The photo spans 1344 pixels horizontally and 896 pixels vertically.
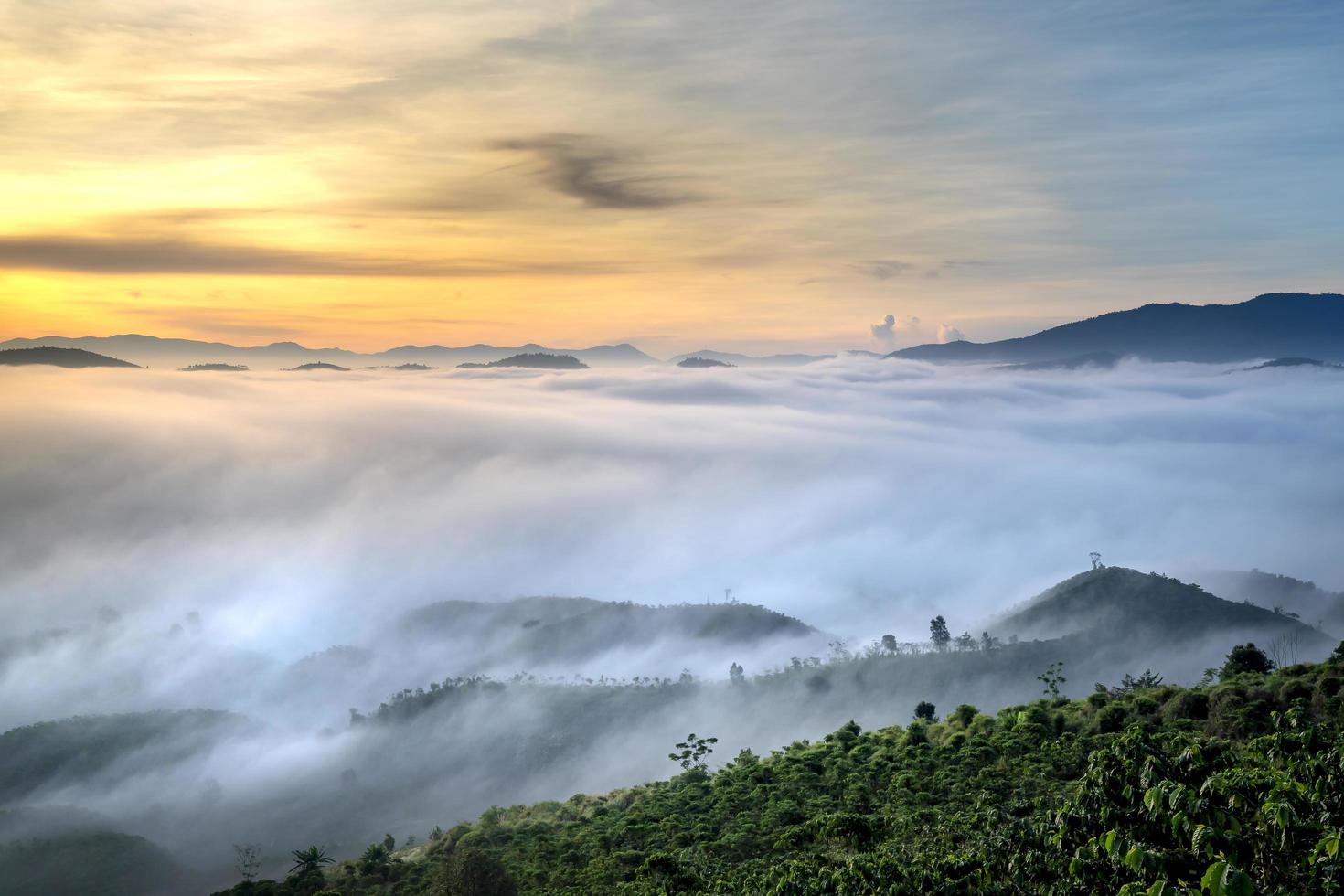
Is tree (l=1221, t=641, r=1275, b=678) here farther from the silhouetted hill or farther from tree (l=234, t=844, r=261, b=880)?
the silhouetted hill

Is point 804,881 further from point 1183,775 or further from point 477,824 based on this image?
point 477,824

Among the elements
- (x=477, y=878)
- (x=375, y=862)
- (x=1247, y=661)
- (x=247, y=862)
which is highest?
(x=1247, y=661)

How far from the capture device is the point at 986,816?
Result: 1503 inches

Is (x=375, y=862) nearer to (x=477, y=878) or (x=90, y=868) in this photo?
(x=477, y=878)

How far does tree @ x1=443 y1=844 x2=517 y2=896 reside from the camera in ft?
213

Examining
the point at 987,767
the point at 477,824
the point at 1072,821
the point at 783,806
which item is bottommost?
the point at 477,824

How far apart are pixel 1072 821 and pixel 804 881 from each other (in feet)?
55.4

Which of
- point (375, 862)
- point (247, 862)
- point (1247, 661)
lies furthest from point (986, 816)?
point (247, 862)

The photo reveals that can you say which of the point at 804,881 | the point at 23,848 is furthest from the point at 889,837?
the point at 23,848

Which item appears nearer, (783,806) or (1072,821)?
(1072,821)

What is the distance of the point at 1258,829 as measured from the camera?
59.3 feet

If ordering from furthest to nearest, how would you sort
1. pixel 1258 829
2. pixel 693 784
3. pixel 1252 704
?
pixel 693 784 → pixel 1252 704 → pixel 1258 829

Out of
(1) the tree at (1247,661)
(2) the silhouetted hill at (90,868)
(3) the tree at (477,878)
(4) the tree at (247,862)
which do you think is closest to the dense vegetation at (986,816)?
(3) the tree at (477,878)

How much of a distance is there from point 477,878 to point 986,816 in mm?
42561
